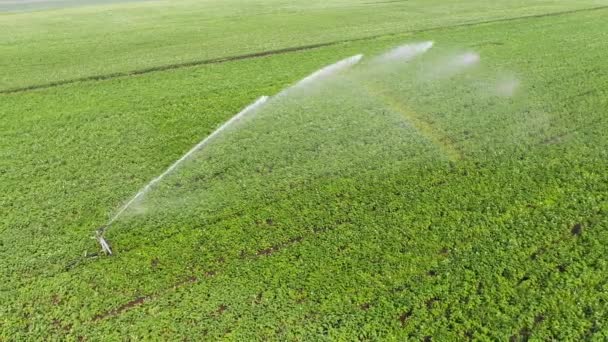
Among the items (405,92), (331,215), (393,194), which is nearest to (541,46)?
(405,92)

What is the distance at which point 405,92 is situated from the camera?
46.0 ft

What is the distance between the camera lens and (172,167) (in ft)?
33.5

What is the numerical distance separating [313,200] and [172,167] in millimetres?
3751

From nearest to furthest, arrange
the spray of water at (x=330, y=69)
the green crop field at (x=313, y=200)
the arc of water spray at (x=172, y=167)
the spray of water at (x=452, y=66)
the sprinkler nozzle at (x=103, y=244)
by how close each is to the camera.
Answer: the green crop field at (x=313, y=200) → the sprinkler nozzle at (x=103, y=244) → the arc of water spray at (x=172, y=167) → the spray of water at (x=452, y=66) → the spray of water at (x=330, y=69)

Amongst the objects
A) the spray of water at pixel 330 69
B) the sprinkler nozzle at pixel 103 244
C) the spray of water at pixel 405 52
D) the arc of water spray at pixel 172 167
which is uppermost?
the spray of water at pixel 405 52

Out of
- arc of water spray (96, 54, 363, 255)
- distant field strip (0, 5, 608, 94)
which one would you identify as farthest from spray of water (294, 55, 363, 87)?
distant field strip (0, 5, 608, 94)

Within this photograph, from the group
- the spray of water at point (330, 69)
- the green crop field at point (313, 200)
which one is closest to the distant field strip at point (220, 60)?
the green crop field at point (313, 200)

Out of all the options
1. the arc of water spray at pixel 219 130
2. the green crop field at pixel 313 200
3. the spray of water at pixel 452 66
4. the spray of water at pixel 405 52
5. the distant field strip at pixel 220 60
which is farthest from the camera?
the spray of water at pixel 405 52

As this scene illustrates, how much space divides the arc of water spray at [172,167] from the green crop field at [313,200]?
0.17 metres

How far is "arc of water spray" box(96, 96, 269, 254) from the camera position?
7.91 m

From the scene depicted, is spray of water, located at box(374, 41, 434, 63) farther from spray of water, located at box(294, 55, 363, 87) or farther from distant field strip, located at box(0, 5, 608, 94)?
distant field strip, located at box(0, 5, 608, 94)

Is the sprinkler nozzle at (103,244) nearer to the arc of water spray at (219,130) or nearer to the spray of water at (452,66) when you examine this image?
the arc of water spray at (219,130)

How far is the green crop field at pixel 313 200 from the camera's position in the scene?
630cm

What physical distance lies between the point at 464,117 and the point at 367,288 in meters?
7.32
